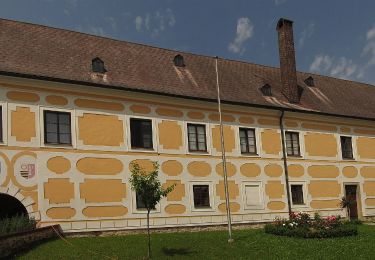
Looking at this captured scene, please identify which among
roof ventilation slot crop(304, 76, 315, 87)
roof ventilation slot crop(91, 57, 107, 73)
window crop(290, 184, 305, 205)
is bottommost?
window crop(290, 184, 305, 205)

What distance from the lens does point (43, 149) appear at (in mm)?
20266

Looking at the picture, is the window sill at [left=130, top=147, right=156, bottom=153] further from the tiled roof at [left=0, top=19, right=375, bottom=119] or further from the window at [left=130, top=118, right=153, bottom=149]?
the tiled roof at [left=0, top=19, right=375, bottom=119]

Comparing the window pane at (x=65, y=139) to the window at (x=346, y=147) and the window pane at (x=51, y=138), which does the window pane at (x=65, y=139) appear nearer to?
the window pane at (x=51, y=138)

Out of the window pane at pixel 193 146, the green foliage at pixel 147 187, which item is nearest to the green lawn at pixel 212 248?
the green foliage at pixel 147 187

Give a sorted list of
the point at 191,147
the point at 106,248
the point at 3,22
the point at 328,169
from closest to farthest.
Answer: the point at 106,248, the point at 3,22, the point at 191,147, the point at 328,169

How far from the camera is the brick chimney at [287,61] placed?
97.6ft

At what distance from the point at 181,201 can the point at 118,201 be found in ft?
10.5

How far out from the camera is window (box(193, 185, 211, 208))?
24.1 m

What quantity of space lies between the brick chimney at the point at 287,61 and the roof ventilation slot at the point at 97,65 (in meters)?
11.6

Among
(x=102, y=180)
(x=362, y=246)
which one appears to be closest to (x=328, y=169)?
(x=362, y=246)

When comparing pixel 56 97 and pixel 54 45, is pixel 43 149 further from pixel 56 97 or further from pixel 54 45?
pixel 54 45

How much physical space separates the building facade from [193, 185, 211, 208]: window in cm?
5

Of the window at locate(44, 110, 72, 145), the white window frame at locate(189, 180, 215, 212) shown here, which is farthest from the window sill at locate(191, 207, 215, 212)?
the window at locate(44, 110, 72, 145)

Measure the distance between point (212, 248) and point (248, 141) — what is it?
33.1 feet
